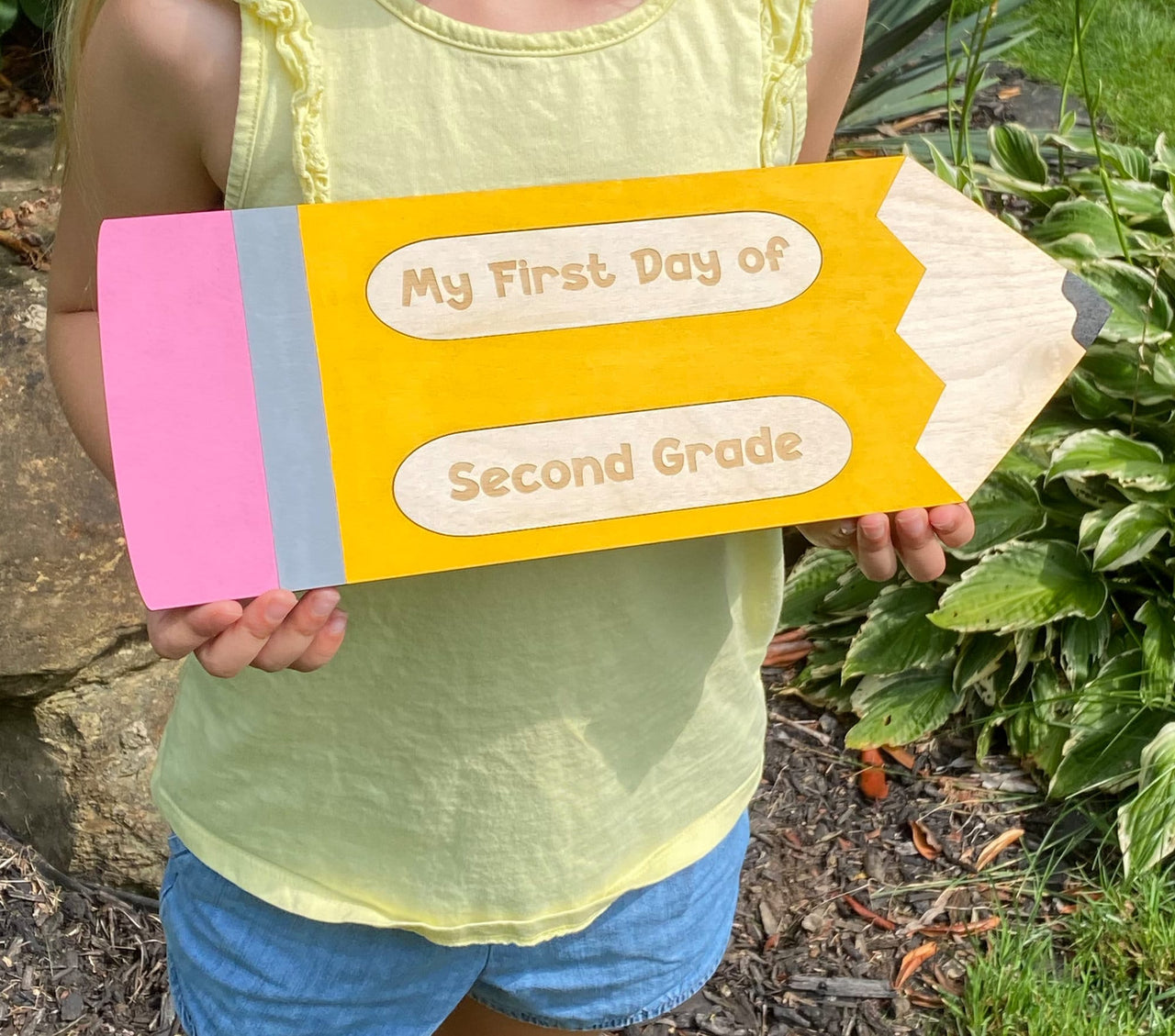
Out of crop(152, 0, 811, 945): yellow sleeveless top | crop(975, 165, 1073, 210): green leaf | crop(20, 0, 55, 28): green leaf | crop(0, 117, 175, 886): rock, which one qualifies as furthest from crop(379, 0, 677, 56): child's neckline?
crop(20, 0, 55, 28): green leaf

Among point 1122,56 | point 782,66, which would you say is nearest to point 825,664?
point 782,66

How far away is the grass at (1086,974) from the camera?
68.9 inches

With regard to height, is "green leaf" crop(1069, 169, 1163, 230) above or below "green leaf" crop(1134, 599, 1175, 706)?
above

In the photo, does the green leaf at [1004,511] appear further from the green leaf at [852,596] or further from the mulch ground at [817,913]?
the mulch ground at [817,913]

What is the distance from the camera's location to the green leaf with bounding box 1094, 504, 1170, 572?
2016mm

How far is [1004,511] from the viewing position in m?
2.20

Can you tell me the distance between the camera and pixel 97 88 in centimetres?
80

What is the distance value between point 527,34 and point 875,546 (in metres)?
0.44

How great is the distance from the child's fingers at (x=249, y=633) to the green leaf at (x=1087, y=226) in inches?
79.4

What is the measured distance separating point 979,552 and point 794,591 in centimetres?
40

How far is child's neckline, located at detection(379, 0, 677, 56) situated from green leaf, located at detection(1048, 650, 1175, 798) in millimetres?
→ 1645

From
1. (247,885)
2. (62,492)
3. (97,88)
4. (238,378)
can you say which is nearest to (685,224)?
(238,378)

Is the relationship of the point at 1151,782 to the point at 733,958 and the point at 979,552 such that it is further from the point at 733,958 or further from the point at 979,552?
the point at 733,958

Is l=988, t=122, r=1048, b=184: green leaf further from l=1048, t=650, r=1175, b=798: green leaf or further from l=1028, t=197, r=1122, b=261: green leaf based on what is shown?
l=1048, t=650, r=1175, b=798: green leaf
